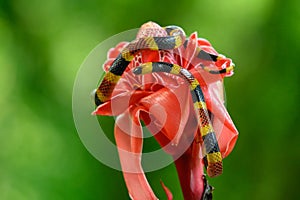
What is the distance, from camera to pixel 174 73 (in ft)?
1.94

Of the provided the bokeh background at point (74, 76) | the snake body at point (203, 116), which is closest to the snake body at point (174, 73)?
the snake body at point (203, 116)

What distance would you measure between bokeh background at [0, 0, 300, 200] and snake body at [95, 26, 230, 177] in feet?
1.93

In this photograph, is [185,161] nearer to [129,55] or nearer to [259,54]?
[129,55]

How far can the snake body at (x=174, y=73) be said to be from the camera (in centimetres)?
57

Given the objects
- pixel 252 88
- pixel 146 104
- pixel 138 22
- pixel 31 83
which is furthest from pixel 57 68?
pixel 146 104

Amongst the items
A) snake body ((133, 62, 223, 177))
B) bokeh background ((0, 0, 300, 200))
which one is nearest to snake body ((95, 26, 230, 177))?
snake body ((133, 62, 223, 177))

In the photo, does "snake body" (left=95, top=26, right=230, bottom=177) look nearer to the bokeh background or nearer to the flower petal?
the flower petal

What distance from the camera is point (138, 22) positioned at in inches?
48.6

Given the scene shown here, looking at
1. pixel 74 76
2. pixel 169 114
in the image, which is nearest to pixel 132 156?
pixel 169 114

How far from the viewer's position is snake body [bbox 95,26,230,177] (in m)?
0.57

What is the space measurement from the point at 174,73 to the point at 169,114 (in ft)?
0.18

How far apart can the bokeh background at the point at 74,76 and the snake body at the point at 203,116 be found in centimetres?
62

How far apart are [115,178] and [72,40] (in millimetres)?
400

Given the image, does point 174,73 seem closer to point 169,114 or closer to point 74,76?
point 169,114
